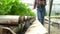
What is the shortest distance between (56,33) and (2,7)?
4.60m

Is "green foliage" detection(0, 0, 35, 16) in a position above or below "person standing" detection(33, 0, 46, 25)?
above

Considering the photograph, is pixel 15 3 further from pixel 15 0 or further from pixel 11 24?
pixel 11 24

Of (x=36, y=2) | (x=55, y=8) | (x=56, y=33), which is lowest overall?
(x=56, y=33)

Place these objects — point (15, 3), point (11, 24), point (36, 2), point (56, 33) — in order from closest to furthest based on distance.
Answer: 1. point (11, 24)
2. point (15, 3)
3. point (36, 2)
4. point (56, 33)

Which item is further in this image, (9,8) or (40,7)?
(40,7)

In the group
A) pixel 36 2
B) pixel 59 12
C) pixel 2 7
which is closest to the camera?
pixel 2 7

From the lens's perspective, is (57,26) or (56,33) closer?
(56,33)

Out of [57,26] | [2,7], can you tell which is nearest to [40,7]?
[57,26]

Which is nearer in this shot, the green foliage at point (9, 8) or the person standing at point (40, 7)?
the green foliage at point (9, 8)

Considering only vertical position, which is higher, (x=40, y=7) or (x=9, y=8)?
(x=9, y=8)

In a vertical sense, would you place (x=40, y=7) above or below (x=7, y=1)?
below

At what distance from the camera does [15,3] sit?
1563 millimetres

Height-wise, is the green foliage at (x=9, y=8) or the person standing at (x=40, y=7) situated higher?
the green foliage at (x=9, y=8)

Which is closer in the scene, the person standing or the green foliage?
the green foliage
